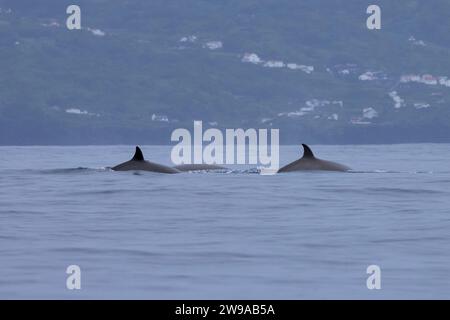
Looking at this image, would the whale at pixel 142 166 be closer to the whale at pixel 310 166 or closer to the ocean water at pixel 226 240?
the whale at pixel 310 166

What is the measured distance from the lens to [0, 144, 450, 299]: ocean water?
18.1 m

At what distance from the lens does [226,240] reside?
23.5 meters

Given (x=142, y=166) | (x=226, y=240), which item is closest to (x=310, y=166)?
(x=142, y=166)

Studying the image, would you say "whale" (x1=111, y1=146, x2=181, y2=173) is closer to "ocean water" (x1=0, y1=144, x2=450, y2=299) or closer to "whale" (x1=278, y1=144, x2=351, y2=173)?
"whale" (x1=278, y1=144, x2=351, y2=173)

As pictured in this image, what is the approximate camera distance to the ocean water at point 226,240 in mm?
18141

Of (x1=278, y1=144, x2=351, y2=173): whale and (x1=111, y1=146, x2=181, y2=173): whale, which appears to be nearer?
(x1=278, y1=144, x2=351, y2=173): whale

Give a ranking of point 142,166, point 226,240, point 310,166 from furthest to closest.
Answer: point 142,166 < point 310,166 < point 226,240

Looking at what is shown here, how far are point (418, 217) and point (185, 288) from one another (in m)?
11.2

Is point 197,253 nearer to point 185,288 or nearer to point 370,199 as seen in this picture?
point 185,288

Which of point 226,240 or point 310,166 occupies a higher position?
point 310,166

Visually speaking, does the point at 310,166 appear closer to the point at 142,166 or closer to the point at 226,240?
the point at 142,166

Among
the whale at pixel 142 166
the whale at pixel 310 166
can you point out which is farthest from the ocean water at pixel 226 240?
the whale at pixel 310 166

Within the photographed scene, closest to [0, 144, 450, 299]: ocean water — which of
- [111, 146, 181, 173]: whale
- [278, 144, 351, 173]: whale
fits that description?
[111, 146, 181, 173]: whale

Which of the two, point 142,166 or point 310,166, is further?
point 142,166
